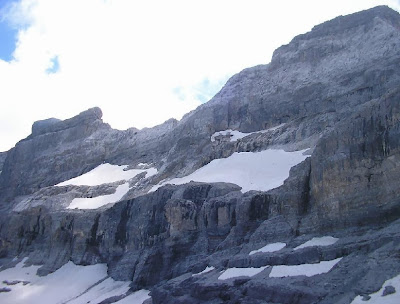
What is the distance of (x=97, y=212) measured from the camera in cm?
5312

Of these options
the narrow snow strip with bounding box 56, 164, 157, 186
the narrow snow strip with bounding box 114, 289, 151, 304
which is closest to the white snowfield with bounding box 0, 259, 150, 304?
the narrow snow strip with bounding box 114, 289, 151, 304

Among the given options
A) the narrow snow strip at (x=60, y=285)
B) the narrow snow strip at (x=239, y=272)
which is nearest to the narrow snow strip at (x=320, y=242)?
the narrow snow strip at (x=239, y=272)

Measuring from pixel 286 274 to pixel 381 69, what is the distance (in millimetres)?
30635

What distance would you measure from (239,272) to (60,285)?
26685 mm

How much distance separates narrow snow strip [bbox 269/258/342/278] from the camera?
2302 centimetres

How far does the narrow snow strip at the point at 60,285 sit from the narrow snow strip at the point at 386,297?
86.6ft

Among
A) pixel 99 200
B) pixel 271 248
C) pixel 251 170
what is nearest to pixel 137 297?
pixel 271 248

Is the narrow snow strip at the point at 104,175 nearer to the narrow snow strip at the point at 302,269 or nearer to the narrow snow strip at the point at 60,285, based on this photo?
the narrow snow strip at the point at 60,285

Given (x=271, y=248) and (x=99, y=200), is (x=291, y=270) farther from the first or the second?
(x=99, y=200)

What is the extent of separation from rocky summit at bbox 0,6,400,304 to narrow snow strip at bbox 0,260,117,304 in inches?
8.3

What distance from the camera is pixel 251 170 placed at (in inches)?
1764

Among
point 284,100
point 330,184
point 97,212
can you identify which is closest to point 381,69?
point 284,100

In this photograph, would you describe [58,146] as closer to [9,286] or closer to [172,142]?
[172,142]

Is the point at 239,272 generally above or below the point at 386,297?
below
